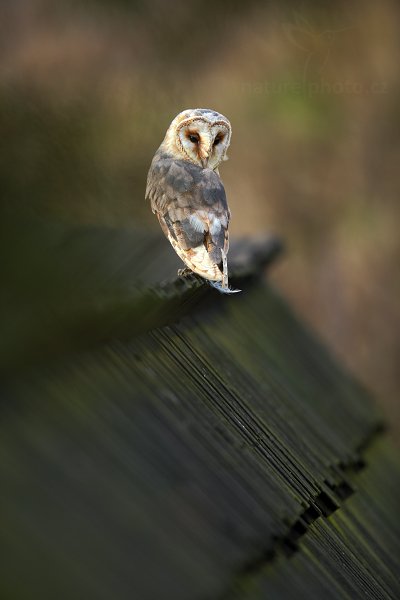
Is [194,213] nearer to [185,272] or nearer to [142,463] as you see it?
[185,272]

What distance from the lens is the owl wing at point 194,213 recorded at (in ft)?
13.7

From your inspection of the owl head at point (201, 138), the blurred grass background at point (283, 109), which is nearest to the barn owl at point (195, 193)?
the owl head at point (201, 138)

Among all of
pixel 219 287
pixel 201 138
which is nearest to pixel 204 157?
pixel 201 138

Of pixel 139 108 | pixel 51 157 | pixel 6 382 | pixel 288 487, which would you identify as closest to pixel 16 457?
pixel 6 382

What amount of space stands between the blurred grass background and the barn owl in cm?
794

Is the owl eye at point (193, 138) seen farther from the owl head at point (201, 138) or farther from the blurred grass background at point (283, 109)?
the blurred grass background at point (283, 109)

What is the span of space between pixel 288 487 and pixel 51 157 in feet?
23.1

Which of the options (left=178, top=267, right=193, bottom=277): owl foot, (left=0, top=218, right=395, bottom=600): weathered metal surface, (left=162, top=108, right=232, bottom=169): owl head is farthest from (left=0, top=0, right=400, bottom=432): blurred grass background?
(left=0, top=218, right=395, bottom=600): weathered metal surface

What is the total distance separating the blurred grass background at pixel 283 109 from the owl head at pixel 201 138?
7917mm

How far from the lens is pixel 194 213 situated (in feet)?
14.1

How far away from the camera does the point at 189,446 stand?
2344 mm

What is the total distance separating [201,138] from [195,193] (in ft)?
1.38

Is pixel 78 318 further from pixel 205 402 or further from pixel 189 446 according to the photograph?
pixel 205 402

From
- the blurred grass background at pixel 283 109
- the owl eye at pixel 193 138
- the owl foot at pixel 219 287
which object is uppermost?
the blurred grass background at pixel 283 109
